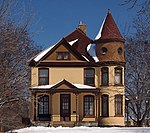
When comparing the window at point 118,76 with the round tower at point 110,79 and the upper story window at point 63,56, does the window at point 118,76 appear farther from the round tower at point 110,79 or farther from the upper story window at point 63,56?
the upper story window at point 63,56

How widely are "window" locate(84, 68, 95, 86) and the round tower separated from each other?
2.57 ft

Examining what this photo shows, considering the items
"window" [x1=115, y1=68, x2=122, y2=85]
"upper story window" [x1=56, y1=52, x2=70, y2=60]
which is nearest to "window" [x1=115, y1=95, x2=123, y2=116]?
"window" [x1=115, y1=68, x2=122, y2=85]

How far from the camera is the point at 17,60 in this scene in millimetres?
14273

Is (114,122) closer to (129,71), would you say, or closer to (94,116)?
(94,116)

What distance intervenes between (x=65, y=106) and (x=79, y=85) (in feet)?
7.87

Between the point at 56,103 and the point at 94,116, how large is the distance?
3.80 metres

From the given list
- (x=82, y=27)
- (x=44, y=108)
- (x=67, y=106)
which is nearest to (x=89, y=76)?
(x=67, y=106)

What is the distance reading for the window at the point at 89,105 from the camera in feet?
134

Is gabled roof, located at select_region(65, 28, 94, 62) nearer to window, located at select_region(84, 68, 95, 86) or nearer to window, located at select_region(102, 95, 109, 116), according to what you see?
window, located at select_region(84, 68, 95, 86)

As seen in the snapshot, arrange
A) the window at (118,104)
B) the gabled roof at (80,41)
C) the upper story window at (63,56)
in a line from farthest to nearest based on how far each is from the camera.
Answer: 1. the gabled roof at (80,41)
2. the upper story window at (63,56)
3. the window at (118,104)

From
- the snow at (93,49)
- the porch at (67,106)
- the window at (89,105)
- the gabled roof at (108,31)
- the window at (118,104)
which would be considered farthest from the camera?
the snow at (93,49)

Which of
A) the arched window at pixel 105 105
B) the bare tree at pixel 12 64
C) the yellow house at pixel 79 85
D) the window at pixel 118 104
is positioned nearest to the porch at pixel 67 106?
the yellow house at pixel 79 85

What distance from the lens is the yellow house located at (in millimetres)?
40281

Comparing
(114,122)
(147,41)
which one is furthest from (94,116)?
(147,41)
